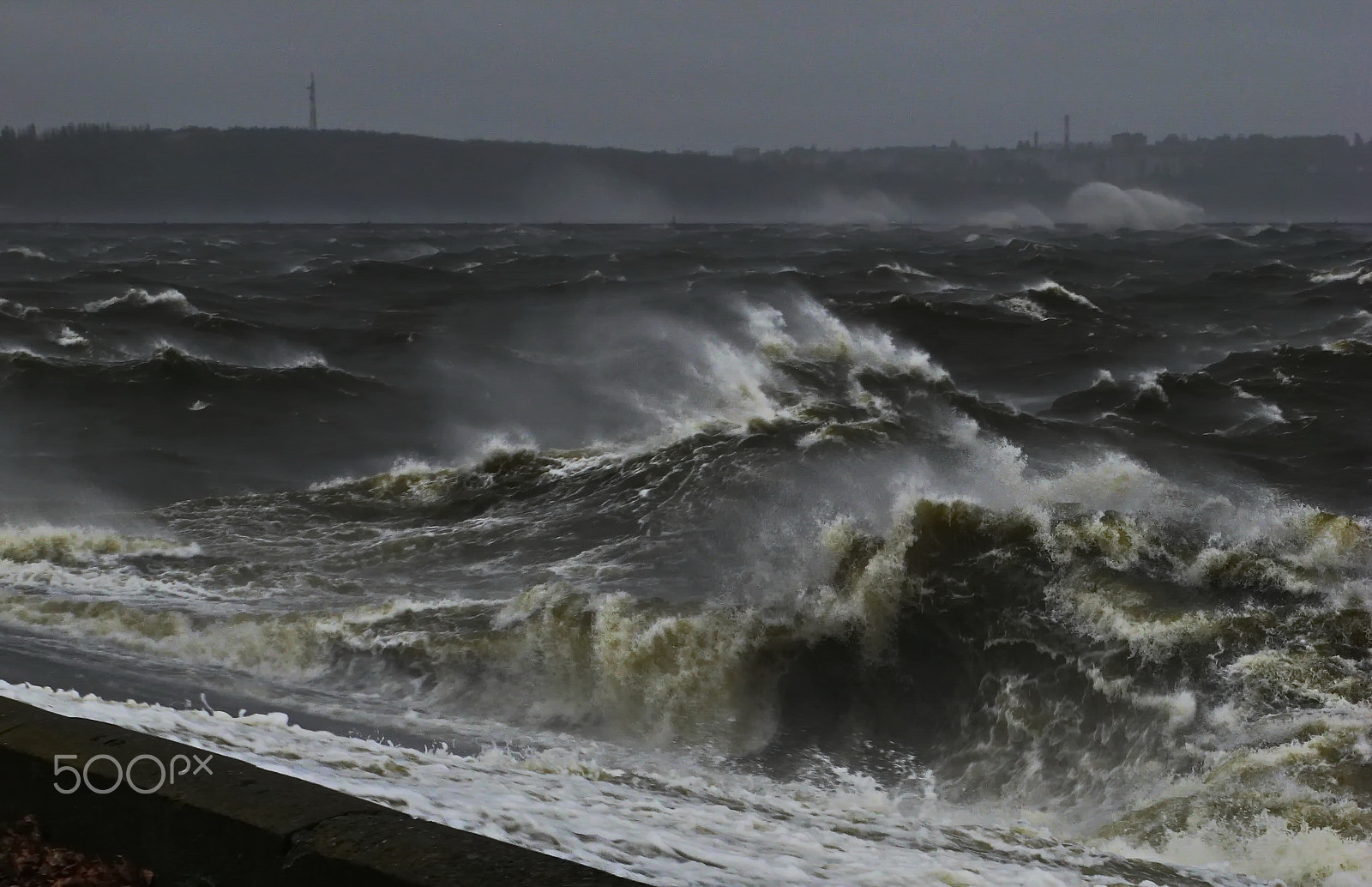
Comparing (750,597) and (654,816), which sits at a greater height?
(654,816)

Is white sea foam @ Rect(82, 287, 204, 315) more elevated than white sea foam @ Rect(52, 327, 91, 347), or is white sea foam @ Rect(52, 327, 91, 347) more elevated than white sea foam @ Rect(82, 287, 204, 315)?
white sea foam @ Rect(82, 287, 204, 315)

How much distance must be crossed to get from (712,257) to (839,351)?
3125cm

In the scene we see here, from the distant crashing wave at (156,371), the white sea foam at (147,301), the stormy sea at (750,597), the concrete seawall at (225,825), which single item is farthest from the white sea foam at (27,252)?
the concrete seawall at (225,825)

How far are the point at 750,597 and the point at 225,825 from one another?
639cm

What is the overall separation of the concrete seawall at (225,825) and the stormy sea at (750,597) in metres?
1.00

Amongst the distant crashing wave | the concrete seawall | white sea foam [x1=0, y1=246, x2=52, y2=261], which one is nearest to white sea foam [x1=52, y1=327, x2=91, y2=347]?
the distant crashing wave

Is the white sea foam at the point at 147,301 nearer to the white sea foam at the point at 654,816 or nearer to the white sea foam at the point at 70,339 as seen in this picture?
the white sea foam at the point at 70,339

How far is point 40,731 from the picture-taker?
4.02 meters

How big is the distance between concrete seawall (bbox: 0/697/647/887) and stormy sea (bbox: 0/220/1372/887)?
1005 millimetres

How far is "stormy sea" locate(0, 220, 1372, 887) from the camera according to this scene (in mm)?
5848

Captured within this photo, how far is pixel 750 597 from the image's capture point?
9711 millimetres

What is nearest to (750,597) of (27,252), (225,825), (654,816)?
(654,816)

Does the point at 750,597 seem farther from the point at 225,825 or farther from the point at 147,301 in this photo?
the point at 147,301

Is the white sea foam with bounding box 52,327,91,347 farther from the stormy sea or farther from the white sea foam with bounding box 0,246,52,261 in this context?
the white sea foam with bounding box 0,246,52,261
